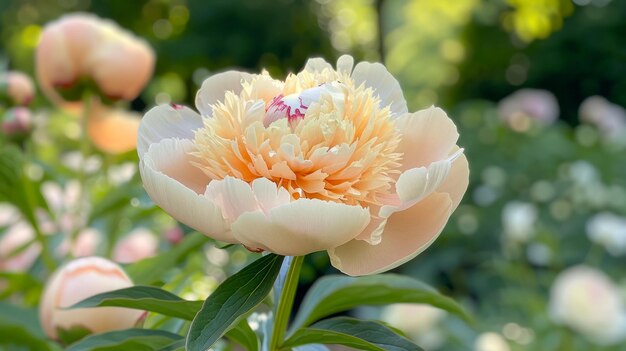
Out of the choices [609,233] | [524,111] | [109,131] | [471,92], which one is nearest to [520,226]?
[609,233]

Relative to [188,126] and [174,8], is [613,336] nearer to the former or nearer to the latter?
[188,126]

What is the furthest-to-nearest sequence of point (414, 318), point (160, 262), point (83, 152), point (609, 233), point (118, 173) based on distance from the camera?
1. point (609, 233)
2. point (414, 318)
3. point (118, 173)
4. point (83, 152)
5. point (160, 262)

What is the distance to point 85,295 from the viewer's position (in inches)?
15.7

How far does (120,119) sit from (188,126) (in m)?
0.48

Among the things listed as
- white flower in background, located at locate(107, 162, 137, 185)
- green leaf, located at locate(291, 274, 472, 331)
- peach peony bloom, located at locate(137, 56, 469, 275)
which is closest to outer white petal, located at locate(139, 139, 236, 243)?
peach peony bloom, located at locate(137, 56, 469, 275)

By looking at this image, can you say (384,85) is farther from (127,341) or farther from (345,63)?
(127,341)

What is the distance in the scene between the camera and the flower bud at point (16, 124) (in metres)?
0.76

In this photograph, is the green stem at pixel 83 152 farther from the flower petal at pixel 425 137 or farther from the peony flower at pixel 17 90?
the flower petal at pixel 425 137

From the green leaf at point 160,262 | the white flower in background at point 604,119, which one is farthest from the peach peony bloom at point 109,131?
the white flower in background at point 604,119

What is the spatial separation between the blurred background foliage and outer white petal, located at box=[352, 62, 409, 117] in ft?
0.44

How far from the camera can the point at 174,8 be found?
24.0ft

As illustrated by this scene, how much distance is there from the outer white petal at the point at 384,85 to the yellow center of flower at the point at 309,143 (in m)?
0.04

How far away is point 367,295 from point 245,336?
7 centimetres

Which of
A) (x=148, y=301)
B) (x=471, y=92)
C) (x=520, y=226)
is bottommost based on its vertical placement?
(x=471, y=92)
